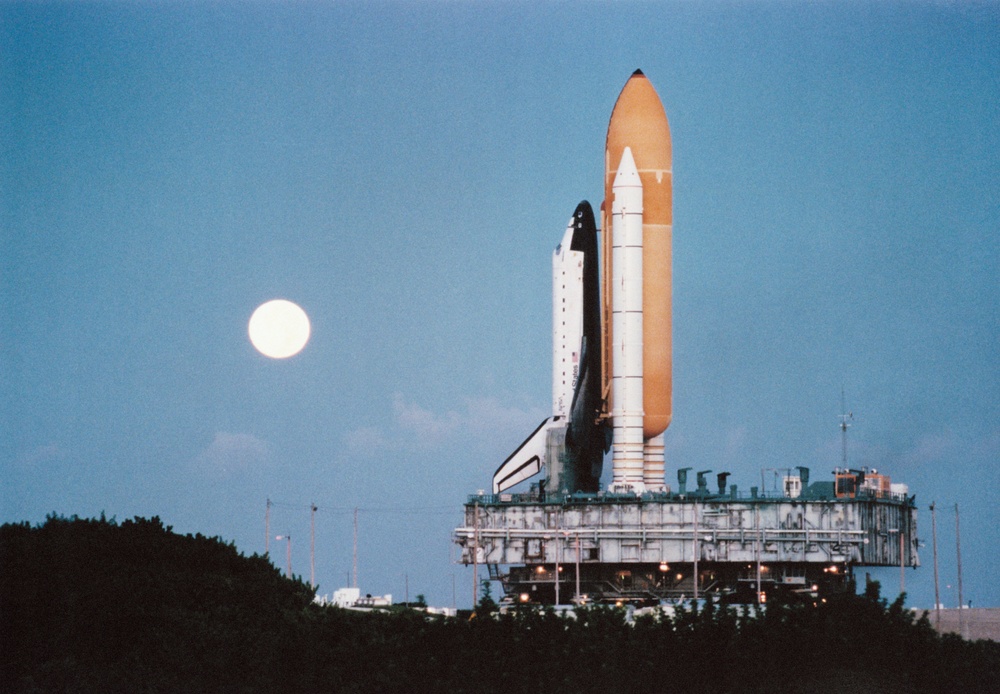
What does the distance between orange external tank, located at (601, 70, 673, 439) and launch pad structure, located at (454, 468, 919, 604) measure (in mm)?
4497

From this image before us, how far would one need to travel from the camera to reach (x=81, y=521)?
56844mm

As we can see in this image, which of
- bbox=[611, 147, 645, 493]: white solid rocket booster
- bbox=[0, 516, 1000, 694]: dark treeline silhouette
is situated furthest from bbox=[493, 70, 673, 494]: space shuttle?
bbox=[0, 516, 1000, 694]: dark treeline silhouette

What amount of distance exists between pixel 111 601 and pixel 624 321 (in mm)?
29881

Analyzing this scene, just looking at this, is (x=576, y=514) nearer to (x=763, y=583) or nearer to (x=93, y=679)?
(x=763, y=583)

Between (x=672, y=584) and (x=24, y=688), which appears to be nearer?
(x=24, y=688)

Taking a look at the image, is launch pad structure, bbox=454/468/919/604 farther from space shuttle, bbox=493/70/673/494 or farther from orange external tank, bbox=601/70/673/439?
orange external tank, bbox=601/70/673/439

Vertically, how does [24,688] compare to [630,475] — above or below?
below

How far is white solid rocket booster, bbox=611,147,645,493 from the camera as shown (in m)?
72.2

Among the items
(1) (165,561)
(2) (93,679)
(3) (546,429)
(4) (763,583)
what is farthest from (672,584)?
(2) (93,679)

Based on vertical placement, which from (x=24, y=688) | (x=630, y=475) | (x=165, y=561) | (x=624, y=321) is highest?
(x=624, y=321)

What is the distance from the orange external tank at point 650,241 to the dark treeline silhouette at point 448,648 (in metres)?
26.0

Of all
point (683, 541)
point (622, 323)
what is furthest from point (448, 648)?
point (683, 541)

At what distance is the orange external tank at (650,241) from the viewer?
7331 cm

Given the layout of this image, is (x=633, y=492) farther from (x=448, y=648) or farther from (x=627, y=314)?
(x=448, y=648)
